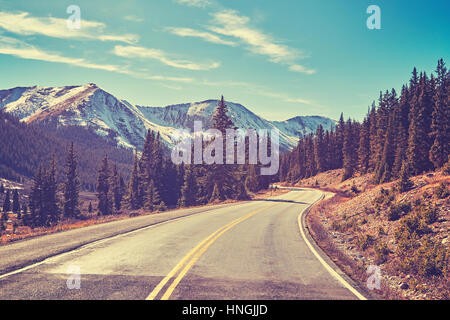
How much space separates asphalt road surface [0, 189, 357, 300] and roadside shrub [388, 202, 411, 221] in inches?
214

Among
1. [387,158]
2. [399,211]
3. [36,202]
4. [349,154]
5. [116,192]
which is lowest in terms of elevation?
[36,202]

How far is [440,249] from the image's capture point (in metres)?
8.68

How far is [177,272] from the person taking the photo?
686cm

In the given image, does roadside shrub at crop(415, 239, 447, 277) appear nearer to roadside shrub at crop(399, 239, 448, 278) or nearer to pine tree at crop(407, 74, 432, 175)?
roadside shrub at crop(399, 239, 448, 278)

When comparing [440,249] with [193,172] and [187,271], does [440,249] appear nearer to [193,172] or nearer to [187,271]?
A: [187,271]

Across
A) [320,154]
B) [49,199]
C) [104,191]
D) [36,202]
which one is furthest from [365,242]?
[320,154]

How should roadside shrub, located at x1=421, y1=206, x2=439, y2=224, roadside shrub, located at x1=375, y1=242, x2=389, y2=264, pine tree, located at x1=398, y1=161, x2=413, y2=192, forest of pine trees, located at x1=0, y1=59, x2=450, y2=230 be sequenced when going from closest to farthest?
roadside shrub, located at x1=375, y1=242, x2=389, y2=264
roadside shrub, located at x1=421, y1=206, x2=439, y2=224
pine tree, located at x1=398, y1=161, x2=413, y2=192
forest of pine trees, located at x1=0, y1=59, x2=450, y2=230

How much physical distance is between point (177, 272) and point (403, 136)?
153 feet

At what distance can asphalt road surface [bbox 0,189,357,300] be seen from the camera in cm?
557

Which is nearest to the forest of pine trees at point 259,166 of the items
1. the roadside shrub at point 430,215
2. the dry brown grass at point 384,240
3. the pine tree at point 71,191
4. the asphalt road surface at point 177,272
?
the pine tree at point 71,191

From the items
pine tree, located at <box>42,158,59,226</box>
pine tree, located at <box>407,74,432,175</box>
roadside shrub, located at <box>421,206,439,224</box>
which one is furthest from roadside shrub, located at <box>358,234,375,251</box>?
pine tree, located at <box>42,158,59,226</box>

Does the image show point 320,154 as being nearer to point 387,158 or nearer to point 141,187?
point 387,158
